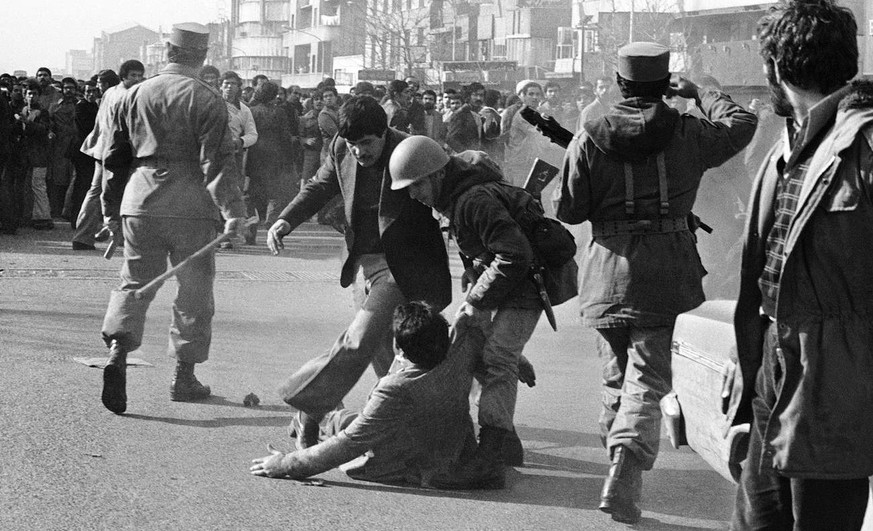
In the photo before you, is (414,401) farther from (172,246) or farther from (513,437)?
(172,246)

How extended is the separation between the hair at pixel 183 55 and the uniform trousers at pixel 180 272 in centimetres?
84

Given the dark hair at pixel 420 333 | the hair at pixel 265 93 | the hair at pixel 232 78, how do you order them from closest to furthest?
the dark hair at pixel 420 333 → the hair at pixel 232 78 → the hair at pixel 265 93

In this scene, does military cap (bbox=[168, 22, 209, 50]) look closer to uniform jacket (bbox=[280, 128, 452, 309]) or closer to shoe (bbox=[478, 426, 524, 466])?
uniform jacket (bbox=[280, 128, 452, 309])

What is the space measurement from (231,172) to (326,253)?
25.5 ft

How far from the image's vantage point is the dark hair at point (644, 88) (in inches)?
203

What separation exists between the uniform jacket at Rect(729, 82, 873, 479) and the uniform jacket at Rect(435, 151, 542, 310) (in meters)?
2.33

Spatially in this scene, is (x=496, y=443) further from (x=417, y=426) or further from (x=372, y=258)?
(x=372, y=258)

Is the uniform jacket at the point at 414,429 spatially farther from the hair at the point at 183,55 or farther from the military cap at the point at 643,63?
the hair at the point at 183,55

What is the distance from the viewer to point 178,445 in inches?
240

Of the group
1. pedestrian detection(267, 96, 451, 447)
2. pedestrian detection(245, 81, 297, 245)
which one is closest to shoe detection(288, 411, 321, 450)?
pedestrian detection(267, 96, 451, 447)

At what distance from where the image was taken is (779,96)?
10.5ft

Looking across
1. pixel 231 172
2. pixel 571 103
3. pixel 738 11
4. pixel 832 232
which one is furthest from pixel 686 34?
pixel 832 232

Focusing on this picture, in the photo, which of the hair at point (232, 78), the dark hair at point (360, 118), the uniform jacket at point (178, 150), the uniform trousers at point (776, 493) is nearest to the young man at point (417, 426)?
the dark hair at point (360, 118)

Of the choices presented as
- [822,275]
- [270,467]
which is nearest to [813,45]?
[822,275]
